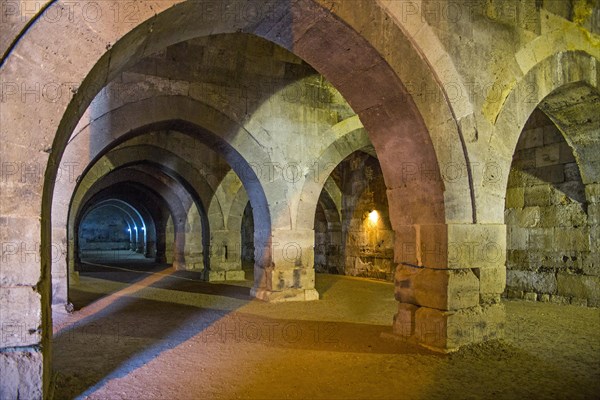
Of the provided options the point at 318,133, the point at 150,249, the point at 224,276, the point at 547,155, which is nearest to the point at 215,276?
the point at 224,276

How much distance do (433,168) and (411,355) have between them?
1637 mm

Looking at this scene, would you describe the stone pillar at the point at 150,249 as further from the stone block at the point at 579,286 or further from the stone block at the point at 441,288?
the stone block at the point at 441,288

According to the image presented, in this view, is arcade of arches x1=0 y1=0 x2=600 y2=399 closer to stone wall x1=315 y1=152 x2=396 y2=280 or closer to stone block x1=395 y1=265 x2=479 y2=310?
stone block x1=395 y1=265 x2=479 y2=310

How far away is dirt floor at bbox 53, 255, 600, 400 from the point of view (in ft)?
9.72

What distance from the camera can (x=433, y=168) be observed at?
394cm

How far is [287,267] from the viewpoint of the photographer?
6.88 metres

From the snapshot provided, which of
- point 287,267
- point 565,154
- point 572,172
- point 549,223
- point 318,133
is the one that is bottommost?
point 287,267

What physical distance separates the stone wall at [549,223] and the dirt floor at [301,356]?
556 millimetres

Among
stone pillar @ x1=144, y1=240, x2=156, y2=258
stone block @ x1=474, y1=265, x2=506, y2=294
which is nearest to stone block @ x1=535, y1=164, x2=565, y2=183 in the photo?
stone block @ x1=474, y1=265, x2=506, y2=294

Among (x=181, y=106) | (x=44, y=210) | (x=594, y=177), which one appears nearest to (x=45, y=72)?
(x=44, y=210)

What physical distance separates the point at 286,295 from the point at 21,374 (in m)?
4.74

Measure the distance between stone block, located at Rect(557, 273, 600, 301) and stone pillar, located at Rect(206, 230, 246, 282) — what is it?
6.32 m

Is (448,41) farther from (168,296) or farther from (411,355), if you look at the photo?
(168,296)

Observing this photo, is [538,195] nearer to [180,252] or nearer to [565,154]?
[565,154]
